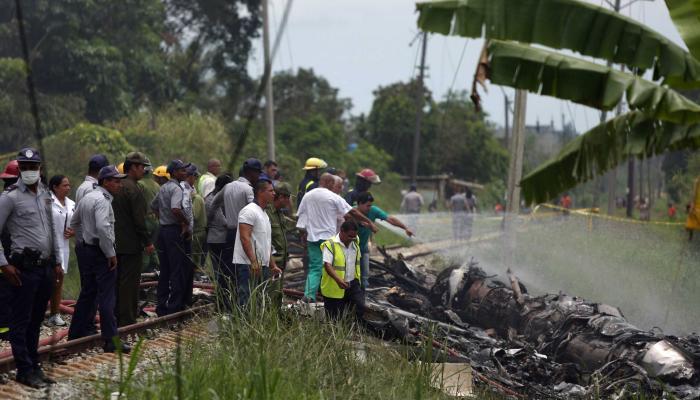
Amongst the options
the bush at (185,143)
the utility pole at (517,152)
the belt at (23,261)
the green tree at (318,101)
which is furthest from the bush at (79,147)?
the green tree at (318,101)

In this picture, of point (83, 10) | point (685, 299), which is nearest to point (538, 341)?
point (685, 299)

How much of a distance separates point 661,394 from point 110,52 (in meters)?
8.00

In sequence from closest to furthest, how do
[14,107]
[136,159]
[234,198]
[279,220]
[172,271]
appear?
[14,107]
[136,159]
[234,198]
[172,271]
[279,220]

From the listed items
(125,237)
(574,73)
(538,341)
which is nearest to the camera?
(574,73)

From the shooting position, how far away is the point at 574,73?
9195mm

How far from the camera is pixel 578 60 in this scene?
938cm

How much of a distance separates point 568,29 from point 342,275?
351 cm

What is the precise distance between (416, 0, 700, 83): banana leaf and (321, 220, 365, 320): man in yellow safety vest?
266 centimetres

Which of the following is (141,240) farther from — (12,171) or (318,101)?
(318,101)

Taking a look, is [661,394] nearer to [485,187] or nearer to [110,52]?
[110,52]

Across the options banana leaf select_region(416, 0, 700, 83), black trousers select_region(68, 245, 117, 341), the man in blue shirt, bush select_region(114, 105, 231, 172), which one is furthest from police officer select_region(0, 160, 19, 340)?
the man in blue shirt

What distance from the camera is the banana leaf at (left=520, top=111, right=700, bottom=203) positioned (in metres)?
9.18

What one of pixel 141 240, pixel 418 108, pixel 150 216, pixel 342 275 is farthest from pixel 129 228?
pixel 418 108

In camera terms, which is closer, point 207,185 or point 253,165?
point 253,165
